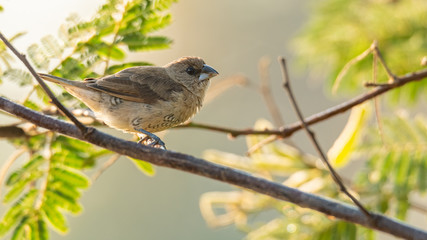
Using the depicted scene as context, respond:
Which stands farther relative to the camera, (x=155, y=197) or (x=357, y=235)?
(x=155, y=197)

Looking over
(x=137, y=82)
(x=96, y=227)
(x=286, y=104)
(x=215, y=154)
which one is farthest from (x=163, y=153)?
(x=96, y=227)

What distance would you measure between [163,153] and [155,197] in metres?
7.57

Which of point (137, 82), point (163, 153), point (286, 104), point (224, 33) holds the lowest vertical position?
point (163, 153)

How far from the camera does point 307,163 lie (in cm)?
294

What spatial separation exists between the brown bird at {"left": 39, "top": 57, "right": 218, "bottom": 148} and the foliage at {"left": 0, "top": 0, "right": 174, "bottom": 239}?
0.22ft

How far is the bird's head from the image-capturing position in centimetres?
256

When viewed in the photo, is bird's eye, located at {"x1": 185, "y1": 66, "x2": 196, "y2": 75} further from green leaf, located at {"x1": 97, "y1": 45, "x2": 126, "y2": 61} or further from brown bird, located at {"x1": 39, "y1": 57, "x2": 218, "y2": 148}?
green leaf, located at {"x1": 97, "y1": 45, "x2": 126, "y2": 61}

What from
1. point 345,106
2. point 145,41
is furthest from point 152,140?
point 345,106

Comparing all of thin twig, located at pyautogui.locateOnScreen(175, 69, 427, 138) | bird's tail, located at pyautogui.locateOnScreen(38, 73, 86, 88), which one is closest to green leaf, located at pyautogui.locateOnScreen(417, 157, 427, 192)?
thin twig, located at pyautogui.locateOnScreen(175, 69, 427, 138)

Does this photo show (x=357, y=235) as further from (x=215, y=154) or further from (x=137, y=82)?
(x=137, y=82)

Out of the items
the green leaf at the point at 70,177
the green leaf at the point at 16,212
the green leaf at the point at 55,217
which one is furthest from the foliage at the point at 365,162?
the green leaf at the point at 16,212

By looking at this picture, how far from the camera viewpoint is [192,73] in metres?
2.65

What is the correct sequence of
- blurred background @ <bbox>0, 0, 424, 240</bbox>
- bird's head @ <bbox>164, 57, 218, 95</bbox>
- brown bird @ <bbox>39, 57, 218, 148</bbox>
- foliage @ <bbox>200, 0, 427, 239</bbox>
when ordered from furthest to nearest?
blurred background @ <bbox>0, 0, 424, 240</bbox>, foliage @ <bbox>200, 0, 427, 239</bbox>, bird's head @ <bbox>164, 57, 218, 95</bbox>, brown bird @ <bbox>39, 57, 218, 148</bbox>

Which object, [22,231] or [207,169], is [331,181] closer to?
[207,169]
